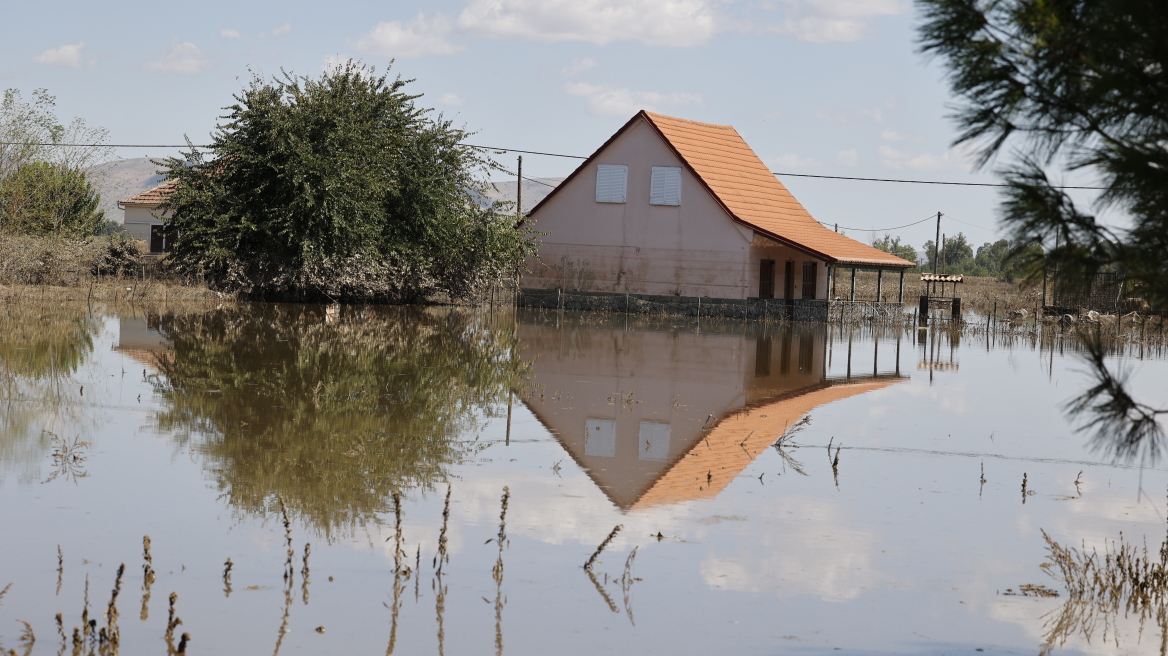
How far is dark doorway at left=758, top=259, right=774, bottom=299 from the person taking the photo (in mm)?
35156

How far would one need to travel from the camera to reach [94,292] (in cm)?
3033

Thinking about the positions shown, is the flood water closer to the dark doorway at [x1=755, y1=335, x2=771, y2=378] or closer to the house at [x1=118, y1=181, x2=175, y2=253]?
the dark doorway at [x1=755, y1=335, x2=771, y2=378]

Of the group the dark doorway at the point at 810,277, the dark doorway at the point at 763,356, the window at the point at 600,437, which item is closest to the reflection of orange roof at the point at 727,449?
the window at the point at 600,437

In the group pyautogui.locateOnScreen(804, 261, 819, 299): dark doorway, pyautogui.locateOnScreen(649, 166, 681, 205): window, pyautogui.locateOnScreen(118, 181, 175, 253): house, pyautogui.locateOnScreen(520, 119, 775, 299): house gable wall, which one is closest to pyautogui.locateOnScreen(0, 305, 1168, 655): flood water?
pyautogui.locateOnScreen(520, 119, 775, 299): house gable wall

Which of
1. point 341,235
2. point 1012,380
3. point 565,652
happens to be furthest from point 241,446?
point 341,235

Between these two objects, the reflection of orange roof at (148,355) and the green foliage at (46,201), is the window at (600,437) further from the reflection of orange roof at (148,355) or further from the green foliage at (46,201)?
the green foliage at (46,201)

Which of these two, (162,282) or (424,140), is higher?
(424,140)

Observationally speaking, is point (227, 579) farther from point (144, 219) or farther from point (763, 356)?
point (144, 219)

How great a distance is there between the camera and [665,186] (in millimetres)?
35375

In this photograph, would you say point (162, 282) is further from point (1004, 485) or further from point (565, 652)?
point (565, 652)

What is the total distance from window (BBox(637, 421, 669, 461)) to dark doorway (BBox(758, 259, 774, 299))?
23834 mm

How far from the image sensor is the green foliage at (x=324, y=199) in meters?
29.7

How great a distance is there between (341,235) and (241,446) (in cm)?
2134

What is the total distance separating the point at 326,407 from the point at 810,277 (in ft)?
92.8
